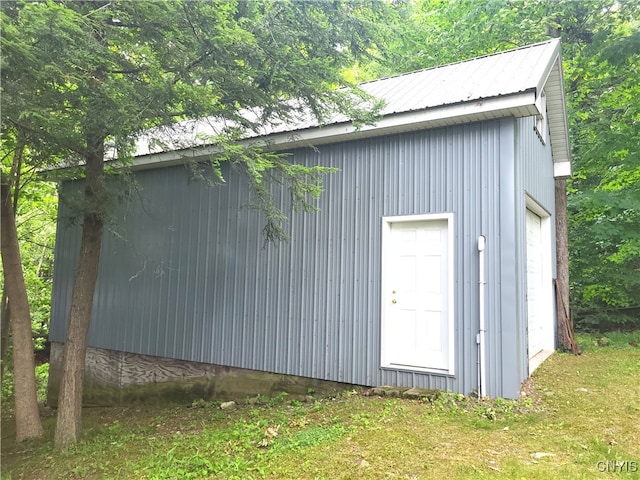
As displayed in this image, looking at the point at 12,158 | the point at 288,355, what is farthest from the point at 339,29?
the point at 12,158

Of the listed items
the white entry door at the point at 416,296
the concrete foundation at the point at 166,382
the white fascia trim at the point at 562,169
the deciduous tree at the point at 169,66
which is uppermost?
the white fascia trim at the point at 562,169

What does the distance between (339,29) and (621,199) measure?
710cm

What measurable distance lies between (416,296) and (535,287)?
2955 millimetres

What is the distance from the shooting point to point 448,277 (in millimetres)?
5160

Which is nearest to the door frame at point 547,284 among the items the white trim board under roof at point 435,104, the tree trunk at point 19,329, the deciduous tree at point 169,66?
the white trim board under roof at point 435,104

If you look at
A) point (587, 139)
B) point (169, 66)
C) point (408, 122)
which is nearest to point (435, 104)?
point (408, 122)

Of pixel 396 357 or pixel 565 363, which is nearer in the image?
pixel 396 357

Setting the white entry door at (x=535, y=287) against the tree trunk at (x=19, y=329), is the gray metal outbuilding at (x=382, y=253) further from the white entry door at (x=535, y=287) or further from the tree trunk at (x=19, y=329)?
the tree trunk at (x=19, y=329)

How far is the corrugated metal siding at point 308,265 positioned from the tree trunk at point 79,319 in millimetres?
873

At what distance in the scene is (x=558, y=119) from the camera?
8.15 m

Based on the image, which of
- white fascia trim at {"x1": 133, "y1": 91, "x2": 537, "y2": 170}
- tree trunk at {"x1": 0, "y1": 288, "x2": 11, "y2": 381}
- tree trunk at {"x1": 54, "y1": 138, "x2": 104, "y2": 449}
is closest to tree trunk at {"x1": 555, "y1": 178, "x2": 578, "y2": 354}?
white fascia trim at {"x1": 133, "y1": 91, "x2": 537, "y2": 170}

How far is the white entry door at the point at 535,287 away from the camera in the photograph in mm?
6738

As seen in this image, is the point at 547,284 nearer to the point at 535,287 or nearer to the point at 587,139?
the point at 535,287

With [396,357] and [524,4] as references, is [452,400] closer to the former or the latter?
[396,357]
